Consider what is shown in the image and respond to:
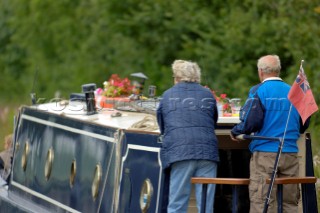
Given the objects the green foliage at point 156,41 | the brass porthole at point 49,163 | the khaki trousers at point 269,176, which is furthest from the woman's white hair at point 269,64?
the brass porthole at point 49,163

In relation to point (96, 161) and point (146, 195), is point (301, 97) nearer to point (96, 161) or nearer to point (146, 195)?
point (146, 195)

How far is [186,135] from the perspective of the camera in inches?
309

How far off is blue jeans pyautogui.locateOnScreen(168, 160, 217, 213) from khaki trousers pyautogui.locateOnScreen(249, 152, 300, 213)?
318 mm

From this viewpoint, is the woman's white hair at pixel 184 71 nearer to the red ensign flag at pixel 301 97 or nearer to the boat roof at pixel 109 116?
the boat roof at pixel 109 116

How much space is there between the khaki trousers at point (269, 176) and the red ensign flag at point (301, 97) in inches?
13.6

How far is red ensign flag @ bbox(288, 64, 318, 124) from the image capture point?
7645 mm

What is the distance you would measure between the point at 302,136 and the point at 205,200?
3.19 feet

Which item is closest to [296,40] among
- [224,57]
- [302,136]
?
[224,57]

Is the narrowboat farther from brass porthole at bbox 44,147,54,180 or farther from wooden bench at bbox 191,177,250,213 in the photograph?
wooden bench at bbox 191,177,250,213

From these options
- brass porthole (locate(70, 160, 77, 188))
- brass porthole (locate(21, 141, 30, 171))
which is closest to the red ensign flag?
brass porthole (locate(70, 160, 77, 188))

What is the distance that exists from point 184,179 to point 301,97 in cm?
102

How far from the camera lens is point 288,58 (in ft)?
58.9

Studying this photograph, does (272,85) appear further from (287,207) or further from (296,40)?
(296,40)

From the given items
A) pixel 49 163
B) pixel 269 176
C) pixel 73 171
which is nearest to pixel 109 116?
pixel 73 171
